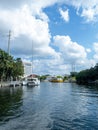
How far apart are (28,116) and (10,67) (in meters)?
102

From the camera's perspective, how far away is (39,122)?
2891 cm

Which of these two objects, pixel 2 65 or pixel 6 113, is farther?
pixel 2 65

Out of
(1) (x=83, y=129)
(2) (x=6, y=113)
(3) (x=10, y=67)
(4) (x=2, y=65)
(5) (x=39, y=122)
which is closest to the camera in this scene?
(1) (x=83, y=129)

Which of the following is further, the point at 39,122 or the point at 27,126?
the point at 39,122

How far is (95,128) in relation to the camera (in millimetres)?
26594

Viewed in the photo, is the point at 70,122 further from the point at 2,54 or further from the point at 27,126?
the point at 2,54

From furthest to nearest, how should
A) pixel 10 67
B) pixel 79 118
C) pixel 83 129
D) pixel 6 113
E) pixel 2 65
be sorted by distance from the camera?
pixel 10 67 < pixel 2 65 < pixel 6 113 < pixel 79 118 < pixel 83 129

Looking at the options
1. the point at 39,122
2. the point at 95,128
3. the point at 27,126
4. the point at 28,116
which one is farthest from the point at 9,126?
the point at 95,128

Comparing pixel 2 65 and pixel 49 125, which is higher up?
pixel 2 65

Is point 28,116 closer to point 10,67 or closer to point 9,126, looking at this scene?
point 9,126

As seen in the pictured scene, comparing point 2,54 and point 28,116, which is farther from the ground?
point 2,54

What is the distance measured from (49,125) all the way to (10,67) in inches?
4220

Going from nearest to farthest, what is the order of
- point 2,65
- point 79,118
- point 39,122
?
point 39,122, point 79,118, point 2,65

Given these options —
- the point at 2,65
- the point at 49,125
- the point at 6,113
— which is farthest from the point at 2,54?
the point at 49,125
